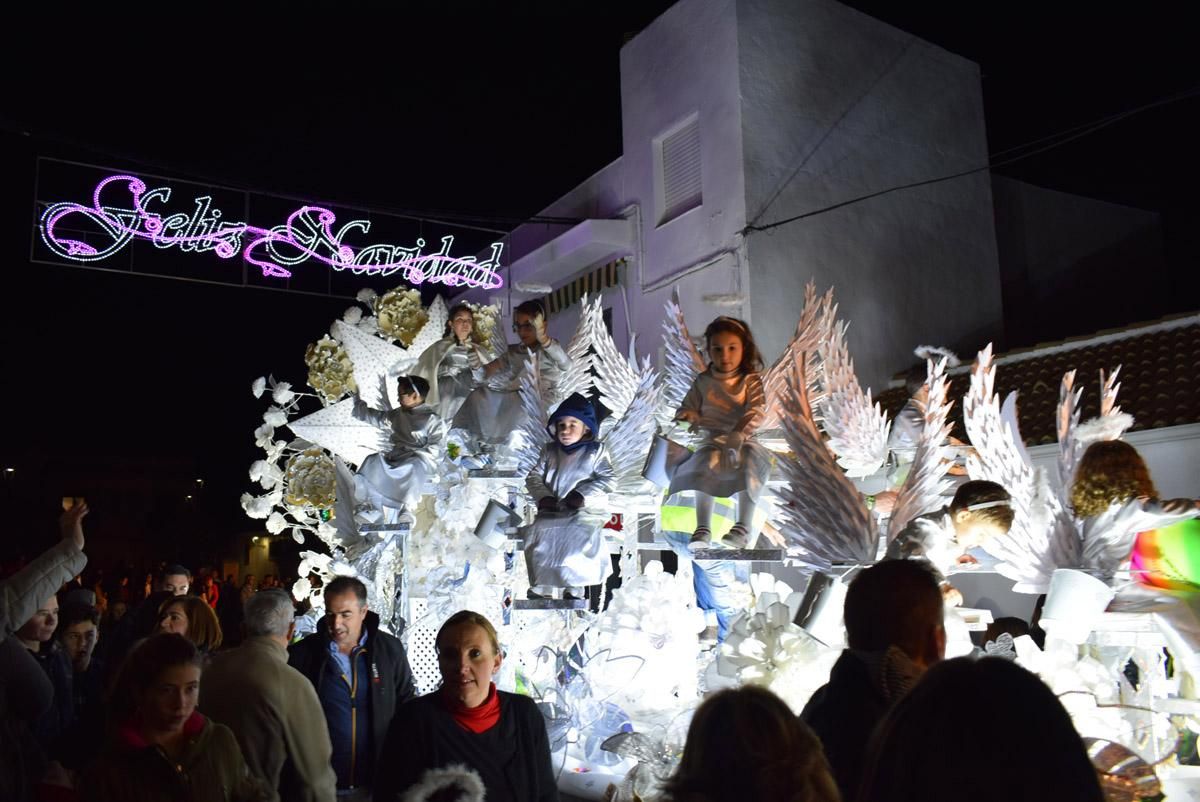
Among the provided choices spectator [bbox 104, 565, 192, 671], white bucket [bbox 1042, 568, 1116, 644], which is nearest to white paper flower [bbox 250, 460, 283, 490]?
spectator [bbox 104, 565, 192, 671]

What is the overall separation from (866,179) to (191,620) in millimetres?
10274

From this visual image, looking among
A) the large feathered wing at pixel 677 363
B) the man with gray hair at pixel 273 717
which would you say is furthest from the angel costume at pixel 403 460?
the man with gray hair at pixel 273 717

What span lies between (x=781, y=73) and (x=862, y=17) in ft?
5.66

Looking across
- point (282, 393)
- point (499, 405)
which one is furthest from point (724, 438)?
point (282, 393)

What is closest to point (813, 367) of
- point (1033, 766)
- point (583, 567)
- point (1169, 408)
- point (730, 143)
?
point (583, 567)

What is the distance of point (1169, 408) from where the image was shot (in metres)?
9.20

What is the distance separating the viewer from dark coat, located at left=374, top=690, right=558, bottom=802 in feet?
10.2

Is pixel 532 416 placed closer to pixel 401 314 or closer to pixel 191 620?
pixel 191 620

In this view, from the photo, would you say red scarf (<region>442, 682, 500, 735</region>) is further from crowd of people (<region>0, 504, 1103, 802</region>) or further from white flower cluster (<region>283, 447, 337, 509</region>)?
white flower cluster (<region>283, 447, 337, 509</region>)

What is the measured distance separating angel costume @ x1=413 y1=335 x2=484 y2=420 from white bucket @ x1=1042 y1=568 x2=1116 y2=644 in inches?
192

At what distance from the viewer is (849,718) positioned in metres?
2.38

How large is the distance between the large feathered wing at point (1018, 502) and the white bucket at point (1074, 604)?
145 mm

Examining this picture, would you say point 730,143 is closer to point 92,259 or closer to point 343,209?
point 343,209

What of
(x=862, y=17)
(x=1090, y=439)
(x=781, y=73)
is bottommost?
(x=1090, y=439)
